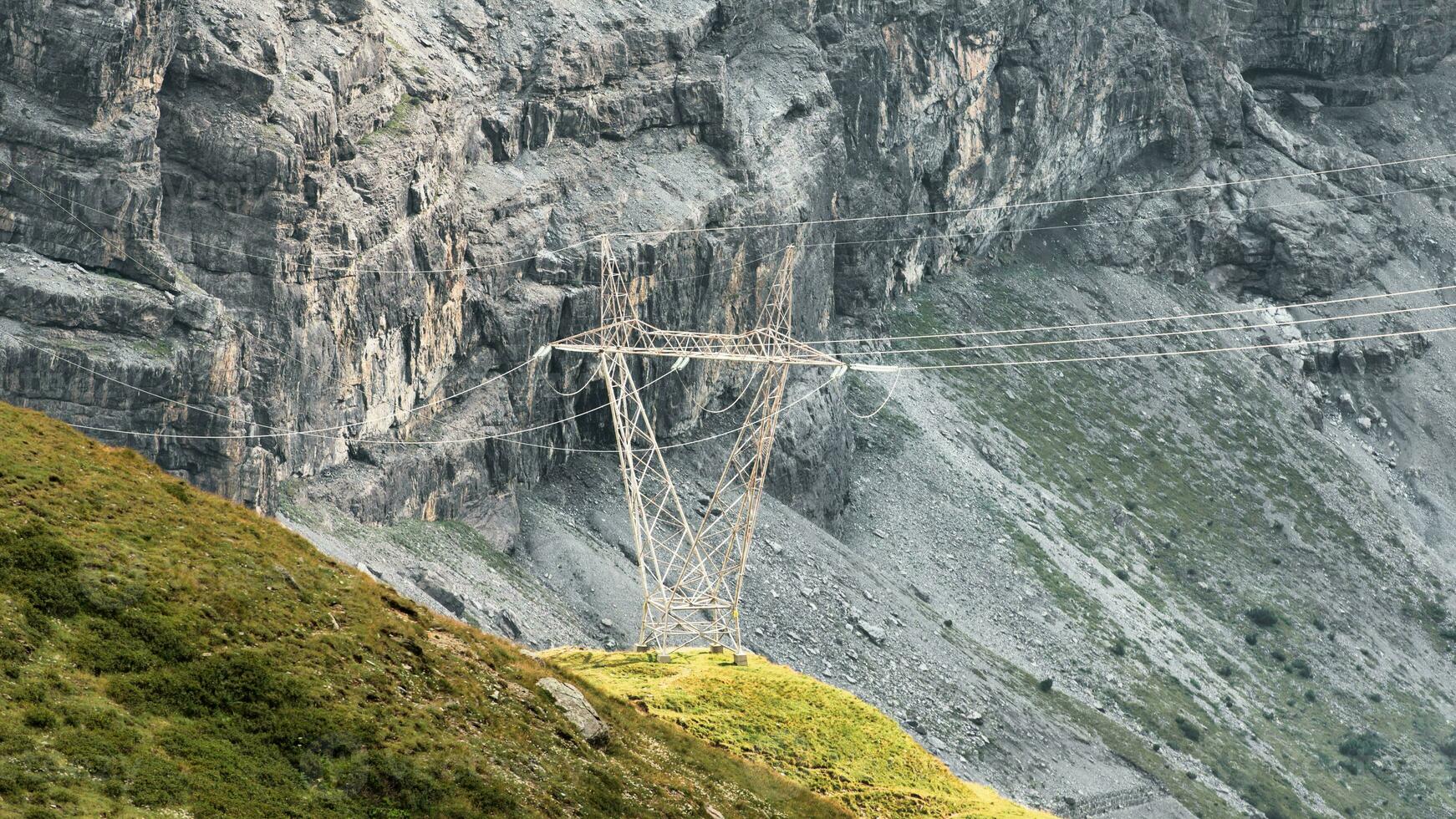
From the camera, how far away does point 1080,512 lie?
128 m

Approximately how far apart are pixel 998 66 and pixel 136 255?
93.9 m

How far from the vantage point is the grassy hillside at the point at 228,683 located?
30234 millimetres

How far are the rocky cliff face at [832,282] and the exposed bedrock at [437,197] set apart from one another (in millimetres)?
228

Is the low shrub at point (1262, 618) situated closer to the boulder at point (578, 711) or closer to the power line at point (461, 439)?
the power line at point (461, 439)

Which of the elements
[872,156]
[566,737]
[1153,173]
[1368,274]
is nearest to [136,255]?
[566,737]

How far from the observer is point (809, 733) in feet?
177

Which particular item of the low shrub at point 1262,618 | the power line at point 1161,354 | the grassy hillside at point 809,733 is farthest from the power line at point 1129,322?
the grassy hillside at point 809,733

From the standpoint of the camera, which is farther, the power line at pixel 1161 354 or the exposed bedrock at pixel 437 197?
the power line at pixel 1161 354

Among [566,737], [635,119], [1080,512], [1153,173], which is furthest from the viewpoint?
[1153,173]

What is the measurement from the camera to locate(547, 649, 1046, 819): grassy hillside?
50594 millimetres

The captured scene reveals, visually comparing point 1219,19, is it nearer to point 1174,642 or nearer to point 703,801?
point 1174,642

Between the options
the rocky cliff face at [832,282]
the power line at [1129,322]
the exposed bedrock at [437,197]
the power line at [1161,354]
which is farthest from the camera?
the power line at [1161,354]

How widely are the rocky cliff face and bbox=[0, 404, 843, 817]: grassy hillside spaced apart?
95.3 ft

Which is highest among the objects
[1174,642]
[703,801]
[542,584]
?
[703,801]
